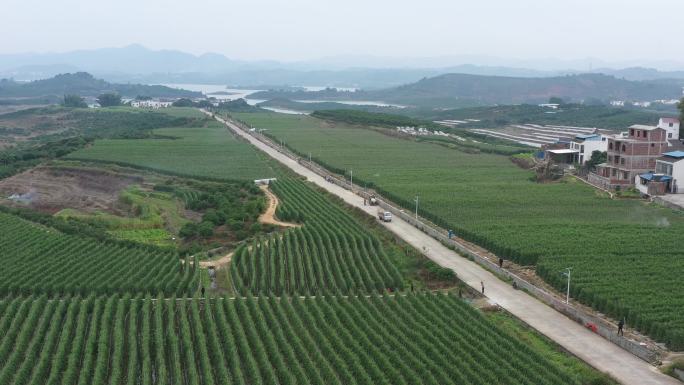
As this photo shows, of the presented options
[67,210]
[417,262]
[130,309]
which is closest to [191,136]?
[67,210]

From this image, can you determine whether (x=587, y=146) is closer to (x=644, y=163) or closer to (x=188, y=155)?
(x=644, y=163)

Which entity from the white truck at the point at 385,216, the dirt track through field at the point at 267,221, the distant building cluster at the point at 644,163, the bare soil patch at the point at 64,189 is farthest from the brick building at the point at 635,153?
the bare soil patch at the point at 64,189

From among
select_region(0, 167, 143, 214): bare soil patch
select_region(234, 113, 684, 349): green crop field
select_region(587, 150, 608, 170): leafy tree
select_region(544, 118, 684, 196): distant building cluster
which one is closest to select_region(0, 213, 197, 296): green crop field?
select_region(0, 167, 143, 214): bare soil patch

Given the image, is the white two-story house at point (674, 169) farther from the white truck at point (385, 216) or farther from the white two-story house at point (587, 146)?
the white truck at point (385, 216)

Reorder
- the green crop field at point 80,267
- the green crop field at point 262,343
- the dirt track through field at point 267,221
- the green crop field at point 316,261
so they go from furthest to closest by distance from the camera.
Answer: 1. the dirt track through field at point 267,221
2. the green crop field at point 316,261
3. the green crop field at point 80,267
4. the green crop field at point 262,343

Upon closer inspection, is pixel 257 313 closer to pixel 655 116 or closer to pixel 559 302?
pixel 559 302
